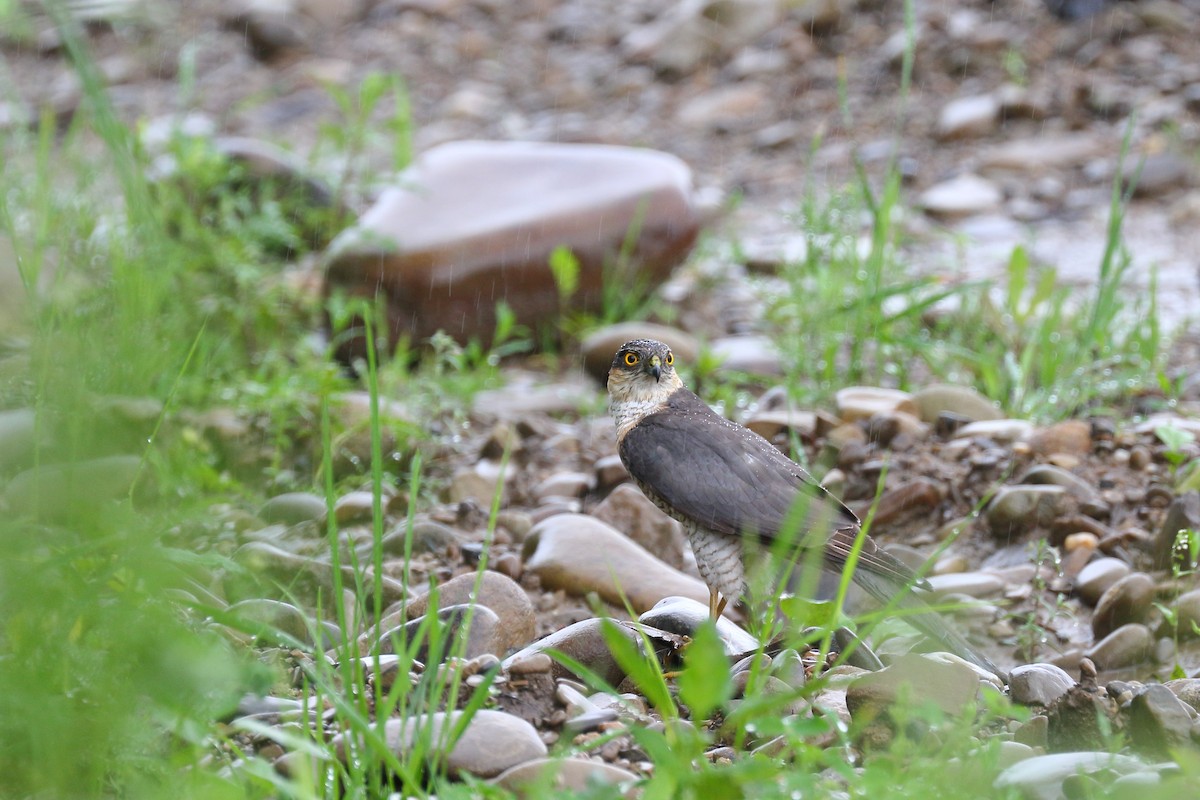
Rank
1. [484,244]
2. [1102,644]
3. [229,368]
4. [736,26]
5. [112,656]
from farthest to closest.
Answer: [736,26] → [484,244] → [229,368] → [1102,644] → [112,656]

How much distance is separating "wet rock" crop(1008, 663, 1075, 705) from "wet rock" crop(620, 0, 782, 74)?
28.2ft

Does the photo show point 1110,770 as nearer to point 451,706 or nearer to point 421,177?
point 451,706

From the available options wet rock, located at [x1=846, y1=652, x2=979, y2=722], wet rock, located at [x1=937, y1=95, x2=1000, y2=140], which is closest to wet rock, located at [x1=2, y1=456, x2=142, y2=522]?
wet rock, located at [x1=846, y1=652, x2=979, y2=722]

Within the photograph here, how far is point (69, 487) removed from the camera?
2.53m

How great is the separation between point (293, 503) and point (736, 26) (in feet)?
25.2

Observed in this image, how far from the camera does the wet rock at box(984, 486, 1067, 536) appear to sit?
4258 mm

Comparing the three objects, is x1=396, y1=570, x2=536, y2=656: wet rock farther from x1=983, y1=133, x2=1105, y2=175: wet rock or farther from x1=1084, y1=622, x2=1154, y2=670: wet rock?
x1=983, y1=133, x2=1105, y2=175: wet rock

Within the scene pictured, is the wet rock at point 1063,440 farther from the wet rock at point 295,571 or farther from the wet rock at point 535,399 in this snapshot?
the wet rock at point 295,571

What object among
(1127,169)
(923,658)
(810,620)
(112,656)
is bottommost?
(1127,169)

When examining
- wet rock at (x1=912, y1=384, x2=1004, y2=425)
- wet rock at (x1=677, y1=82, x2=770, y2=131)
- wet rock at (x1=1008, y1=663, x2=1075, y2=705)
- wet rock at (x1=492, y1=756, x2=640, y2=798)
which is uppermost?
wet rock at (x1=492, y1=756, x2=640, y2=798)

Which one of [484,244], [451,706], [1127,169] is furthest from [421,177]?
[451,706]

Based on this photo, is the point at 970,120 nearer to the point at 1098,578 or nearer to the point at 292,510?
the point at 1098,578

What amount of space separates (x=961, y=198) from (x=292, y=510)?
221 inches

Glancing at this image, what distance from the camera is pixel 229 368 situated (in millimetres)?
5410
